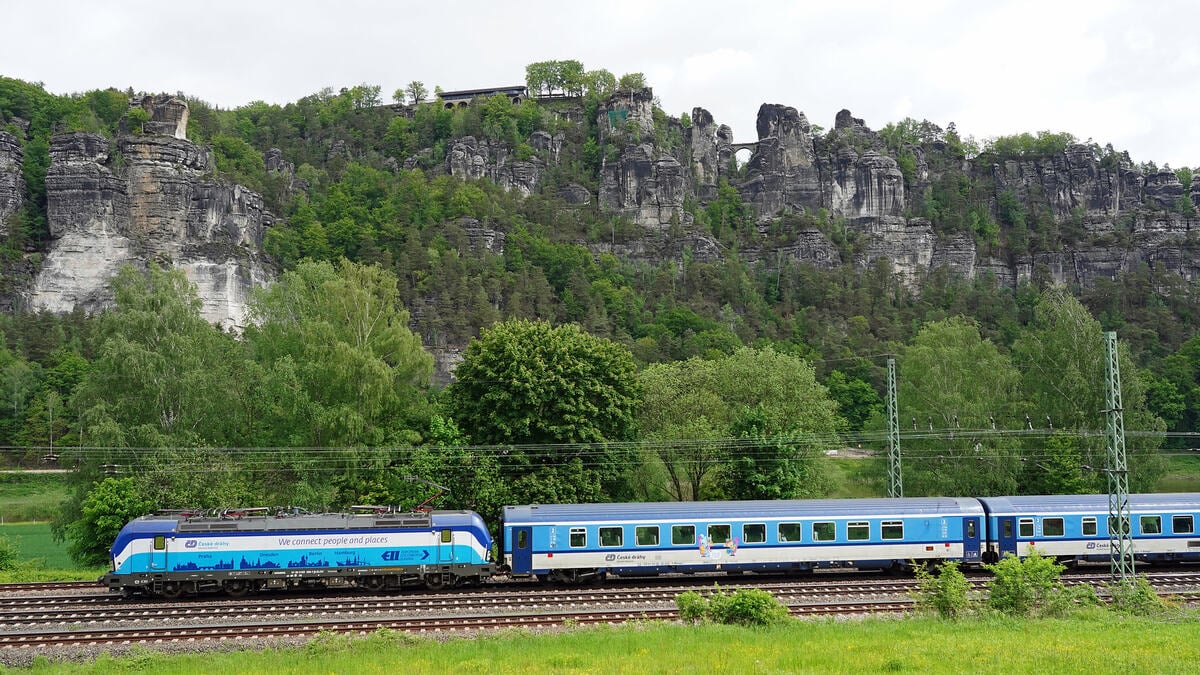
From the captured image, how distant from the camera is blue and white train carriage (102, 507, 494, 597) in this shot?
92.4ft

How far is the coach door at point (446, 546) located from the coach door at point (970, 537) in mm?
17982

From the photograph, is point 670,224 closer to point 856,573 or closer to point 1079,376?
point 1079,376

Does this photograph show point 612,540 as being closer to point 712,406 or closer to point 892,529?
point 892,529

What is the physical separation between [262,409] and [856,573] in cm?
2968

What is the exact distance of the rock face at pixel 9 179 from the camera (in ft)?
336

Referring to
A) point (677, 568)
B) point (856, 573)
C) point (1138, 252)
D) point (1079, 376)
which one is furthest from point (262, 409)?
point (1138, 252)

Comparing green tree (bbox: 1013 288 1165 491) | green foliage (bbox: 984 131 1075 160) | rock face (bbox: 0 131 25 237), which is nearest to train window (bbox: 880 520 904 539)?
green tree (bbox: 1013 288 1165 491)

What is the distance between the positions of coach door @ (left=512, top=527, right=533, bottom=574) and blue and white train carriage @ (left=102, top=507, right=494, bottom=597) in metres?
0.98

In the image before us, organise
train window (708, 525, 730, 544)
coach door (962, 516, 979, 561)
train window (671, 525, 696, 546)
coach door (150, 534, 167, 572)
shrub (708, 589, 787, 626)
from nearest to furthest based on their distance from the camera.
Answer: shrub (708, 589, 787, 626), coach door (150, 534, 167, 572), train window (671, 525, 696, 546), train window (708, 525, 730, 544), coach door (962, 516, 979, 561)

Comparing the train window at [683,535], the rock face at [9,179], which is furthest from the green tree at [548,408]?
the rock face at [9,179]

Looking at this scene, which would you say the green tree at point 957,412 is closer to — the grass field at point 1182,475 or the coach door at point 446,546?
the grass field at point 1182,475

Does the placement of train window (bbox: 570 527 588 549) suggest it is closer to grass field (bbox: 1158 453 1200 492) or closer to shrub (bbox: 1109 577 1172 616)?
shrub (bbox: 1109 577 1172 616)

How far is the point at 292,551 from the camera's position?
28.7 meters

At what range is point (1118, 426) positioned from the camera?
27.5 metres
